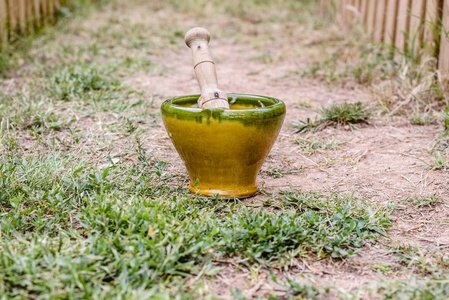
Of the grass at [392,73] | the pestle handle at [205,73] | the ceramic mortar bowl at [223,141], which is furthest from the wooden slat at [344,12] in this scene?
the ceramic mortar bowl at [223,141]

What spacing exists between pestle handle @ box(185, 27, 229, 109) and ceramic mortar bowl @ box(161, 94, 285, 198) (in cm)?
11

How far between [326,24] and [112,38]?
8.13 ft

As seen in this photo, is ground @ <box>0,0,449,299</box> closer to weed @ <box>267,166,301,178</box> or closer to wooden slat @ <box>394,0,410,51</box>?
weed @ <box>267,166,301,178</box>

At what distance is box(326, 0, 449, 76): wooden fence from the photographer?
3289 millimetres

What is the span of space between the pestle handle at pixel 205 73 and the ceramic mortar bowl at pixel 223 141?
0.36 ft

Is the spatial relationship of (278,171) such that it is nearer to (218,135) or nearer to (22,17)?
(218,135)

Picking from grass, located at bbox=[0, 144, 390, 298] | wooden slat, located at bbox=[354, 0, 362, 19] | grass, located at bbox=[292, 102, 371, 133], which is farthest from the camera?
wooden slat, located at bbox=[354, 0, 362, 19]

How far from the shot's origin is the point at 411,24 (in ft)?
12.3

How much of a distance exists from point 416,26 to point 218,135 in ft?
7.90

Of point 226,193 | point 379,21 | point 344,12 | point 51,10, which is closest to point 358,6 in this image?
point 344,12

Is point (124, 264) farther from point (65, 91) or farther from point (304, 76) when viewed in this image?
point (304, 76)

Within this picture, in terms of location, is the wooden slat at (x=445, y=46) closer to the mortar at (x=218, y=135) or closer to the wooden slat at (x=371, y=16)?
the wooden slat at (x=371, y=16)

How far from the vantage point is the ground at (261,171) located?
1.61 m

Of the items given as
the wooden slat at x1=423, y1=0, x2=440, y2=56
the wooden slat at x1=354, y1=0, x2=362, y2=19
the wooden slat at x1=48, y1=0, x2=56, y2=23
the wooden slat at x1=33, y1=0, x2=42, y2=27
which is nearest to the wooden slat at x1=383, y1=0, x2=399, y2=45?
the wooden slat at x1=423, y1=0, x2=440, y2=56
